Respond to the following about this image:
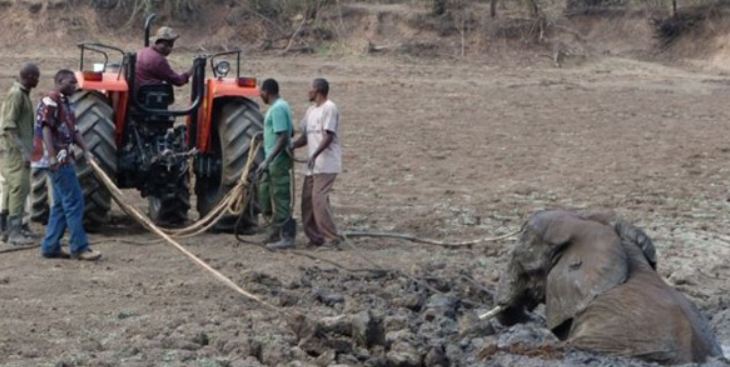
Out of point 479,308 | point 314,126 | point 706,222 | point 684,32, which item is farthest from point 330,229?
point 684,32

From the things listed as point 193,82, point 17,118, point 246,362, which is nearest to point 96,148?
point 17,118

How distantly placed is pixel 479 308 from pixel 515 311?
1592 millimetres

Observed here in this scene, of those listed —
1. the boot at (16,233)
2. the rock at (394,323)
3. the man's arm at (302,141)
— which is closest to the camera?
the rock at (394,323)

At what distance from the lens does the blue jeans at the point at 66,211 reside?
11.1 m

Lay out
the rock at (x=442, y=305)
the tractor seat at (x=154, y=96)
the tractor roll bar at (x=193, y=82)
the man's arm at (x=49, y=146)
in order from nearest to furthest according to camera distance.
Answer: the rock at (x=442, y=305) → the man's arm at (x=49, y=146) → the tractor roll bar at (x=193, y=82) → the tractor seat at (x=154, y=96)

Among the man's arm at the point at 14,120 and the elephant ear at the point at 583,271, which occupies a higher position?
the man's arm at the point at 14,120

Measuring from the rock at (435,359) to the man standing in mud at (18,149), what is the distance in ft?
15.3

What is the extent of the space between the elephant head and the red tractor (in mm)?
4720

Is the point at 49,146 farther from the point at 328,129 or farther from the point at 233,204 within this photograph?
the point at 328,129

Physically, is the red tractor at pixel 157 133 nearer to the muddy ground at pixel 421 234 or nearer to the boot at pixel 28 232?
the boot at pixel 28 232

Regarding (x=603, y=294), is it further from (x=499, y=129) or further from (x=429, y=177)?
(x=499, y=129)

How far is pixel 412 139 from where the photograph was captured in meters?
19.9

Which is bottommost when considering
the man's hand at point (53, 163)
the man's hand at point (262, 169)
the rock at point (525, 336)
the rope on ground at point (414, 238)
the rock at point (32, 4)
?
the rope on ground at point (414, 238)

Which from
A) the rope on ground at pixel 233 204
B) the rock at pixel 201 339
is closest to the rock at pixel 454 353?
the rock at pixel 201 339
